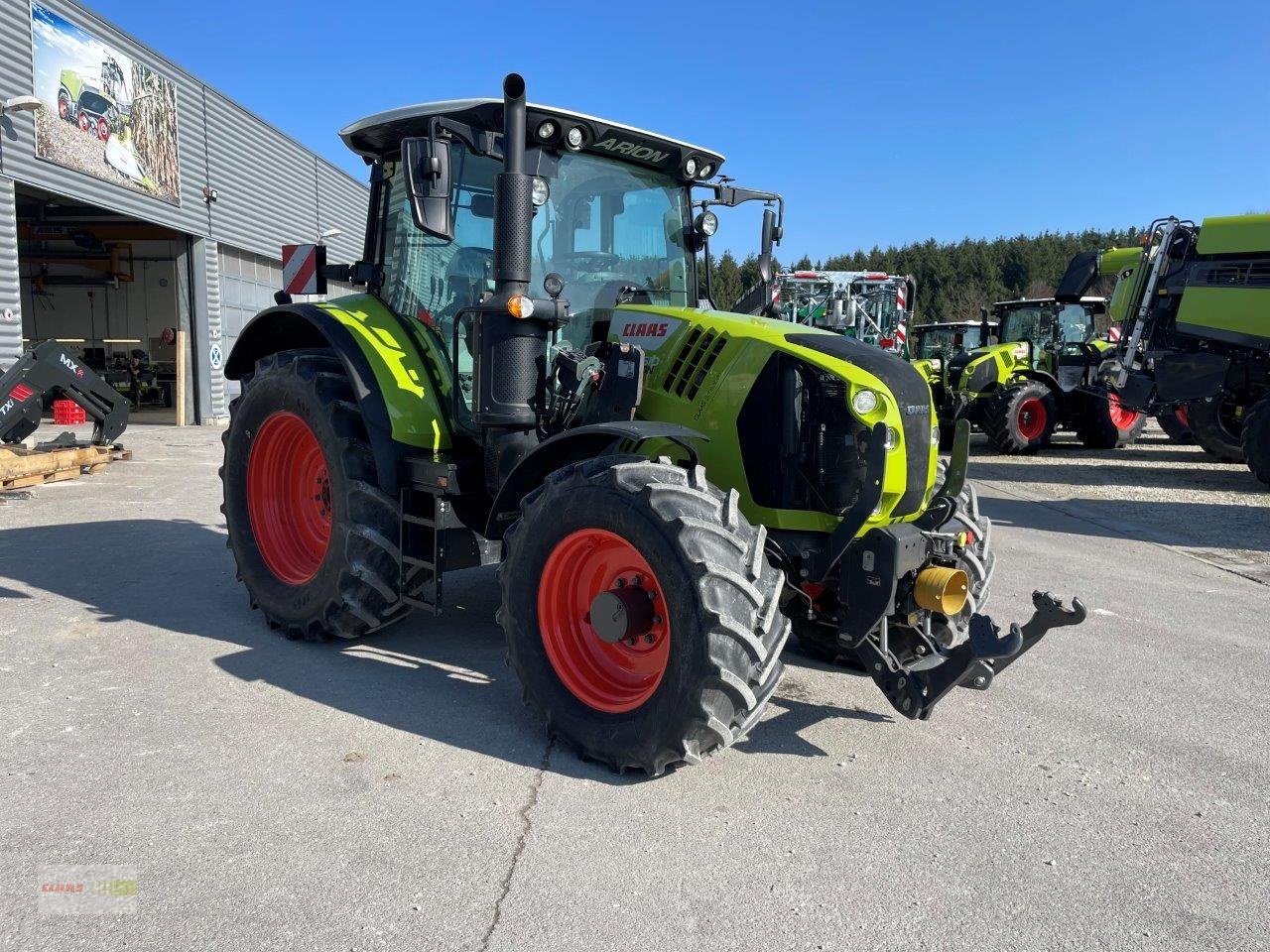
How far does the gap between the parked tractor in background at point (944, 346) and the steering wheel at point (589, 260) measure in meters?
12.4

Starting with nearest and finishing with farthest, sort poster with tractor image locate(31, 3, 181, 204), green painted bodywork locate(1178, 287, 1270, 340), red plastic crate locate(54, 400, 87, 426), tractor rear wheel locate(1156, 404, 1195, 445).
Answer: green painted bodywork locate(1178, 287, 1270, 340), red plastic crate locate(54, 400, 87, 426), poster with tractor image locate(31, 3, 181, 204), tractor rear wheel locate(1156, 404, 1195, 445)

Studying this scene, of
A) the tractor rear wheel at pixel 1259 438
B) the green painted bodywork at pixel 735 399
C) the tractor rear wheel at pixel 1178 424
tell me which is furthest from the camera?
the tractor rear wheel at pixel 1178 424

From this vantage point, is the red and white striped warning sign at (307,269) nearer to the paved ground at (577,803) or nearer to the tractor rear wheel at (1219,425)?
the paved ground at (577,803)

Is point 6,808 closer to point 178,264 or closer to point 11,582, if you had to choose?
point 11,582

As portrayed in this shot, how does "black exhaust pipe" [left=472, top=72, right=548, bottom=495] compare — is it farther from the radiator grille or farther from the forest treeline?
the forest treeline

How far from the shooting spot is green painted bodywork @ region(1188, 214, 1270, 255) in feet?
35.9

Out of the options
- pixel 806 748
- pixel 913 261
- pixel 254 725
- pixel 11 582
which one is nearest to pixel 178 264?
pixel 11 582

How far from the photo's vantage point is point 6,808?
2.92m

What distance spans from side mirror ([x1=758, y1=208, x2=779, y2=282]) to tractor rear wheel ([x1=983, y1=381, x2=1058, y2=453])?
1108 centimetres

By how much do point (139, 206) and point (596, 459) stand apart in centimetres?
1546

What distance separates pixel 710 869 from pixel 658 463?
4.38ft

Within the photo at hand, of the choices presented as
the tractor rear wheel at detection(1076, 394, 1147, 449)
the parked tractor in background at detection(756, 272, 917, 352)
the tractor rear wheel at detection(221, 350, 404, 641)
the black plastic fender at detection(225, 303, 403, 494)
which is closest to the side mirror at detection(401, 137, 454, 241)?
the black plastic fender at detection(225, 303, 403, 494)

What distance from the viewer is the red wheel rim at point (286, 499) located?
5078 millimetres

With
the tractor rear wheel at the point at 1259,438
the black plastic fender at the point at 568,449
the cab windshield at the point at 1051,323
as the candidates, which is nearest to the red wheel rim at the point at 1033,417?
the cab windshield at the point at 1051,323
